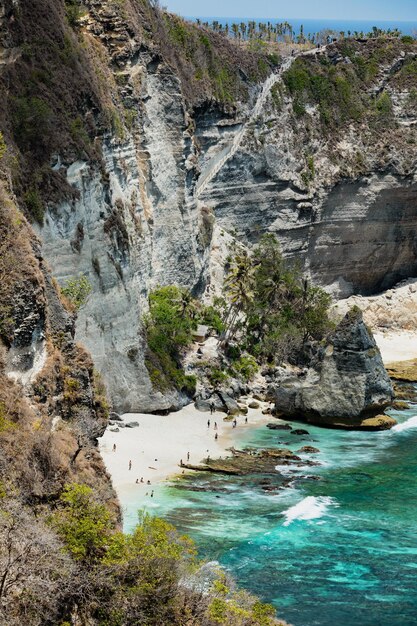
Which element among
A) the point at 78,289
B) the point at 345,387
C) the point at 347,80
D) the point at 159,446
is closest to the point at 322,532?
the point at 159,446

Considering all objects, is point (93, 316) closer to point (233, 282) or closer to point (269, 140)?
point (233, 282)

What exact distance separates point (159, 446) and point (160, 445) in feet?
0.94

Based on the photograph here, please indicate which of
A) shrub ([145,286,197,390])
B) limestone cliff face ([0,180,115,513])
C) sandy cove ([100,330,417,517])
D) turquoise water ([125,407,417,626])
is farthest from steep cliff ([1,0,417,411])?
limestone cliff face ([0,180,115,513])

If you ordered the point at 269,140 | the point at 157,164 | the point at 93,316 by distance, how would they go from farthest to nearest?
the point at 269,140
the point at 157,164
the point at 93,316

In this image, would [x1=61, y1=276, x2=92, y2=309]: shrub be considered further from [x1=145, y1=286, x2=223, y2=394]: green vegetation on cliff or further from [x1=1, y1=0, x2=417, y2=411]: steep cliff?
[x1=145, y1=286, x2=223, y2=394]: green vegetation on cliff

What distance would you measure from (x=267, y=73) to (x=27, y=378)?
222ft

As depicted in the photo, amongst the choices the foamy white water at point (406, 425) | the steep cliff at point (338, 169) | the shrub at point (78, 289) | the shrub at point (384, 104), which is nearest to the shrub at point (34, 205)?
the shrub at point (78, 289)

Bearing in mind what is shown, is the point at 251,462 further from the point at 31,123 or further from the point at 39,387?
the point at 39,387

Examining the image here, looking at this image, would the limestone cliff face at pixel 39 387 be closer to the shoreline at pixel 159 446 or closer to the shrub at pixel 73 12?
the shoreline at pixel 159 446

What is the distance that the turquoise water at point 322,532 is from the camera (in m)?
42.3

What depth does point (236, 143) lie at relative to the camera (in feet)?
307

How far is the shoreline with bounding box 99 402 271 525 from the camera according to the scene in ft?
177

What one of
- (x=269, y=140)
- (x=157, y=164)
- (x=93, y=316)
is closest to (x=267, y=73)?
(x=269, y=140)

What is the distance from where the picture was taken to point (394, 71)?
107250 mm
